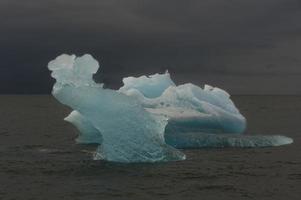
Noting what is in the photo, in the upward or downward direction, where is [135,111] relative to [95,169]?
upward

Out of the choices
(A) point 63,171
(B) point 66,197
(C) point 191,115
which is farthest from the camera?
(C) point 191,115

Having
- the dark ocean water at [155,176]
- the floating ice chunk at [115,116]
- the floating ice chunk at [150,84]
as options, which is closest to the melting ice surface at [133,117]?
Result: the floating ice chunk at [115,116]

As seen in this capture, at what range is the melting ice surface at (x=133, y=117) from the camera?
2661 cm

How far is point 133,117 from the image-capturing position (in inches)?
1058

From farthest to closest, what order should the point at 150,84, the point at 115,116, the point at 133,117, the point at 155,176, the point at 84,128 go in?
the point at 150,84 < the point at 84,128 < the point at 133,117 < the point at 115,116 < the point at 155,176

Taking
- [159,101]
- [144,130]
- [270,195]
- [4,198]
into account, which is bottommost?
[4,198]

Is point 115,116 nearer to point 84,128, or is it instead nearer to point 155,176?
point 155,176

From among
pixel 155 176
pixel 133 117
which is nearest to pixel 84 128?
pixel 133 117

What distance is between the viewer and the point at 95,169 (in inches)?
1026

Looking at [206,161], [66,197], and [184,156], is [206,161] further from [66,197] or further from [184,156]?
[66,197]

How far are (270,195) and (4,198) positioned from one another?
10.2 meters

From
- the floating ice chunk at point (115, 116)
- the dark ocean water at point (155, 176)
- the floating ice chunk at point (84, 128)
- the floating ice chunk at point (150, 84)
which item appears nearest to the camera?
the dark ocean water at point (155, 176)

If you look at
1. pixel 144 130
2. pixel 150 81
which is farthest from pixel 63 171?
pixel 150 81

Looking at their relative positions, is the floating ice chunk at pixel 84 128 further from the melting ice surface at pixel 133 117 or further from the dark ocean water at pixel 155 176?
the dark ocean water at pixel 155 176
